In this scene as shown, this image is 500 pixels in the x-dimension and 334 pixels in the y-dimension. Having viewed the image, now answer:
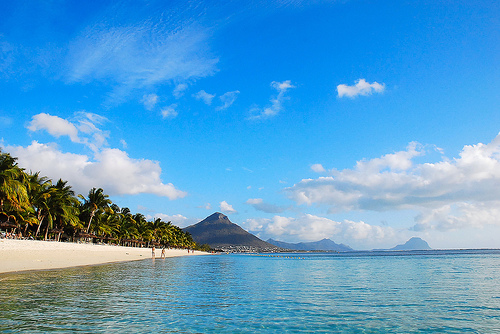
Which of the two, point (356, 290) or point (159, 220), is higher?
point (159, 220)

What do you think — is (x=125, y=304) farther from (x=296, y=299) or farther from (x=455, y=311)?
(x=455, y=311)

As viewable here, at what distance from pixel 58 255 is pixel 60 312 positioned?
3398cm

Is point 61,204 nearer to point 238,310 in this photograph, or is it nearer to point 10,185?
point 10,185

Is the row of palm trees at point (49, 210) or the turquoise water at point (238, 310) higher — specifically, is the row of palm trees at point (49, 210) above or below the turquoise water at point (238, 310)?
above

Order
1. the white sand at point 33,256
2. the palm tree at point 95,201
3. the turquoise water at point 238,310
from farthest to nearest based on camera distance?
the palm tree at point 95,201 → the white sand at point 33,256 → the turquoise water at point 238,310

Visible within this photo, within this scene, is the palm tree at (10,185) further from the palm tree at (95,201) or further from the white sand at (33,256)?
the palm tree at (95,201)

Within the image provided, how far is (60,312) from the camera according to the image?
471 inches

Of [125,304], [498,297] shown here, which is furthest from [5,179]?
[498,297]

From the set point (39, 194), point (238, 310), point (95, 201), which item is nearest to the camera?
point (238, 310)

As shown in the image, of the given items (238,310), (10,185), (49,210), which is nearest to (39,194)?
(49,210)

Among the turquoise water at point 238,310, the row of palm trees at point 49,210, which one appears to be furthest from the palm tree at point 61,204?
the turquoise water at point 238,310

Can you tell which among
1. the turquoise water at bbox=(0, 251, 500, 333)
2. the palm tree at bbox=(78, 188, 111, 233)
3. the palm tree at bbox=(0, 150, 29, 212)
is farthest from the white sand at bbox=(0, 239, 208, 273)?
the palm tree at bbox=(78, 188, 111, 233)

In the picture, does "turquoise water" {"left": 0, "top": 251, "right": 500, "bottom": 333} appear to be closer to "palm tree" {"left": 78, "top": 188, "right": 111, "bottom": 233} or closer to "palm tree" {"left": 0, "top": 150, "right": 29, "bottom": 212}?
"palm tree" {"left": 0, "top": 150, "right": 29, "bottom": 212}

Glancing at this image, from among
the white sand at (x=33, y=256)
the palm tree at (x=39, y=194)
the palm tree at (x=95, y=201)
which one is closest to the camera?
the white sand at (x=33, y=256)
